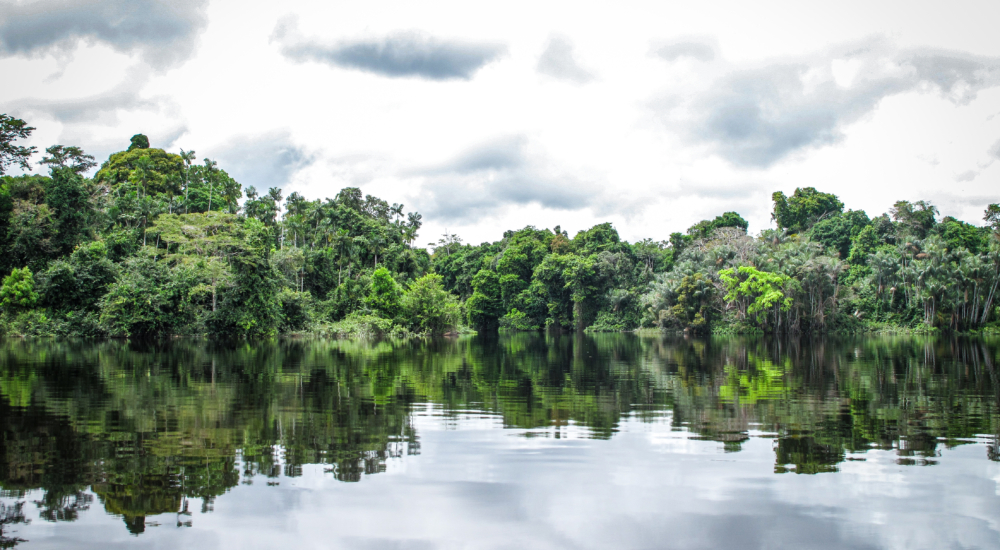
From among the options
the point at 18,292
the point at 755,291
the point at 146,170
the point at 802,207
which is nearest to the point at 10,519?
the point at 18,292

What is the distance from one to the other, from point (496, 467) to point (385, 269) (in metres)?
47.5

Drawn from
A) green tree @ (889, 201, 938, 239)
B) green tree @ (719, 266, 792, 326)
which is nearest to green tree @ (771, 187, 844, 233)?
green tree @ (889, 201, 938, 239)

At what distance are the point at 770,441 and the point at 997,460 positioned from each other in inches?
96.4

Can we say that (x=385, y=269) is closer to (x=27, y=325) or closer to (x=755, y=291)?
(x=27, y=325)

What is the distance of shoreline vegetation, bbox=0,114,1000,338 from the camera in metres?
39.3

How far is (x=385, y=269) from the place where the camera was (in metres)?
53.2

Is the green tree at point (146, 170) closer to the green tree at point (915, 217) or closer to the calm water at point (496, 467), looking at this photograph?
the calm water at point (496, 467)

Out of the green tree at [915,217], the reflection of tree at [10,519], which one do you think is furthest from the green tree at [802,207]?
the reflection of tree at [10,519]

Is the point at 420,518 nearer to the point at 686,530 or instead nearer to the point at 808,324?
the point at 686,530

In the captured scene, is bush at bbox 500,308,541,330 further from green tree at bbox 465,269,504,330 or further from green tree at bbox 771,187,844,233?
green tree at bbox 771,187,844,233

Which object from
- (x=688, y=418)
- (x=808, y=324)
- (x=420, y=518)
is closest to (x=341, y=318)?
(x=808, y=324)

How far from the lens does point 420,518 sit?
5.20 metres

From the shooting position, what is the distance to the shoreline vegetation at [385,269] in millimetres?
39344

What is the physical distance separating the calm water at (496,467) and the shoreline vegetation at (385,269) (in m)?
28.8
